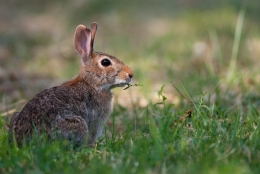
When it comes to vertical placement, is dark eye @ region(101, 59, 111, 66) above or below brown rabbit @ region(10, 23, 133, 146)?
above

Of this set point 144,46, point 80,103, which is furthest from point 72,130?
point 144,46

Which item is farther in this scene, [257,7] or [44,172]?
[257,7]

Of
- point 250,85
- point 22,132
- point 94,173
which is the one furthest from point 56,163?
point 250,85

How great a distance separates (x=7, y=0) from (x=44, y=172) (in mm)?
12883

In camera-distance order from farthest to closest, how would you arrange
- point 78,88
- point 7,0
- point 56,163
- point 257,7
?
point 7,0
point 257,7
point 78,88
point 56,163

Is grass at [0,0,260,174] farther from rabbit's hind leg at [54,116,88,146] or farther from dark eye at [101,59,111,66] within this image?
dark eye at [101,59,111,66]

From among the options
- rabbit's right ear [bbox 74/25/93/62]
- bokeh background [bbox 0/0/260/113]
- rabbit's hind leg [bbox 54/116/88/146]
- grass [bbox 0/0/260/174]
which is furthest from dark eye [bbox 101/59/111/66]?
bokeh background [bbox 0/0/260/113]

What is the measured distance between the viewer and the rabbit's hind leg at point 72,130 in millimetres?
5125

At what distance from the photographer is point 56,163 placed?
438cm

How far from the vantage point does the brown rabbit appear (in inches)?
203

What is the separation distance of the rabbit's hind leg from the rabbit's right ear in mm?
1099

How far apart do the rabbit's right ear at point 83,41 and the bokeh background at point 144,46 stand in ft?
3.79

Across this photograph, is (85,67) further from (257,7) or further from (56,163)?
(257,7)

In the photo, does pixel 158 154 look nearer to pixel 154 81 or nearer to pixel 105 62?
pixel 105 62
